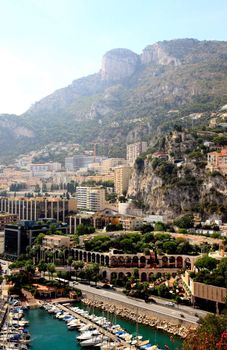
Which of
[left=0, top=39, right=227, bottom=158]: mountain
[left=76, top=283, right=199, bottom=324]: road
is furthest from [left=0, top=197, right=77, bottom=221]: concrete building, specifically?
[left=0, top=39, right=227, bottom=158]: mountain

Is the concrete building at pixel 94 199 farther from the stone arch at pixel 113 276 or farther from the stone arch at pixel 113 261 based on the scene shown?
the stone arch at pixel 113 276

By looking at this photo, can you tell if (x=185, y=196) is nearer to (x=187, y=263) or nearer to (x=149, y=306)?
(x=187, y=263)

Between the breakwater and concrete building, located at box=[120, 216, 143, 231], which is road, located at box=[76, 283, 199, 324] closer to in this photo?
the breakwater

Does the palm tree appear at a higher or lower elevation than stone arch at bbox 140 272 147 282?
higher

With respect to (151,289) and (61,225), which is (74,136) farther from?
(151,289)

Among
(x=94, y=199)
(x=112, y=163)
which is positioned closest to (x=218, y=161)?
(x=94, y=199)

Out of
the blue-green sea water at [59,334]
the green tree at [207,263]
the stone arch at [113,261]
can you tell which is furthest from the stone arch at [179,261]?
the blue-green sea water at [59,334]
